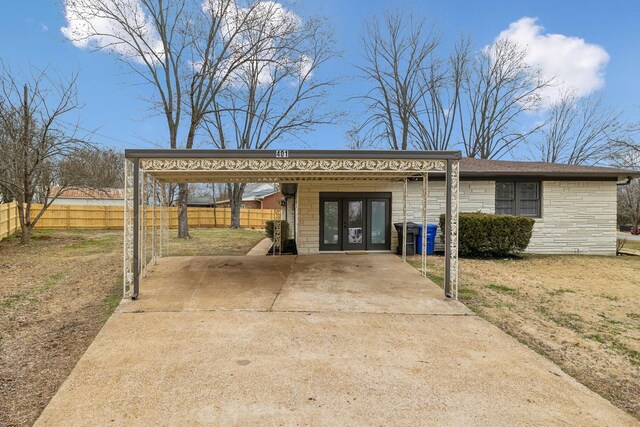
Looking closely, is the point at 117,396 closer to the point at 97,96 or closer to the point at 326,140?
the point at 97,96

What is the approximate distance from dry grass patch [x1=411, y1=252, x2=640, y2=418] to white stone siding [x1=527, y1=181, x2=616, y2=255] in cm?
151

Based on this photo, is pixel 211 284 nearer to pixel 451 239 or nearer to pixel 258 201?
pixel 451 239

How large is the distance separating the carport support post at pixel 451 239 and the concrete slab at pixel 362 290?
0.89ft

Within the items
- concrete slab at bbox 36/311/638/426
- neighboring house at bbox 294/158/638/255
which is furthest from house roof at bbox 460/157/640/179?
concrete slab at bbox 36/311/638/426

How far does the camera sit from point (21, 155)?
12.4 m

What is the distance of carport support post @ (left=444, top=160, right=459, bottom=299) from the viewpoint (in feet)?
19.7

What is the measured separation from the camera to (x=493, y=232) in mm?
10711

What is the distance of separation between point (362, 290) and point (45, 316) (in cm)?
528

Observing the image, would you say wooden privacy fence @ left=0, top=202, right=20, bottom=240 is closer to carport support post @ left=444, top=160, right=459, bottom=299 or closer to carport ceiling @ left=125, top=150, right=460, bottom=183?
carport ceiling @ left=125, top=150, right=460, bottom=183

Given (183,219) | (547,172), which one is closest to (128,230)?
(183,219)

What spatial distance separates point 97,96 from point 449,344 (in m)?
17.2

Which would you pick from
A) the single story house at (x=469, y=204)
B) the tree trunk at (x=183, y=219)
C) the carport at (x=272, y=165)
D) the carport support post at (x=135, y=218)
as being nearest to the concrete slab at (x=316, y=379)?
the carport support post at (x=135, y=218)

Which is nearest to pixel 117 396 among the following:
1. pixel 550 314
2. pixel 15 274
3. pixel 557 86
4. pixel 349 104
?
pixel 550 314

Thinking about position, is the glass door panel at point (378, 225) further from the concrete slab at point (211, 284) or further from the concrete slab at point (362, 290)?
the concrete slab at point (211, 284)
